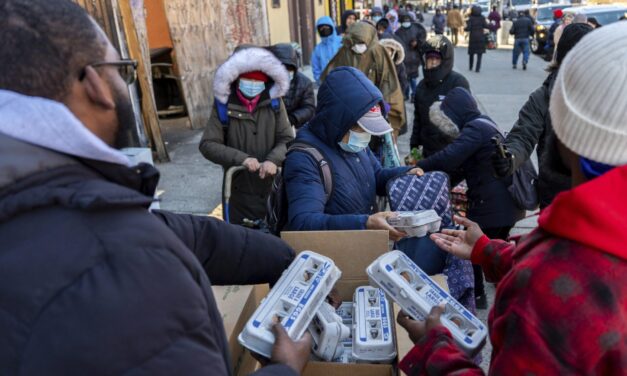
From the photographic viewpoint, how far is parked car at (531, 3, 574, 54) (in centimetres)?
1861

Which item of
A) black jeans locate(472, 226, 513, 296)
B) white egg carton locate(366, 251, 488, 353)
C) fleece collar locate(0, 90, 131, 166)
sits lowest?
black jeans locate(472, 226, 513, 296)

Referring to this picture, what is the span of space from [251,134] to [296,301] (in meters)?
2.43

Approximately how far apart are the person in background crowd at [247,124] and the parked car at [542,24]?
17376 mm

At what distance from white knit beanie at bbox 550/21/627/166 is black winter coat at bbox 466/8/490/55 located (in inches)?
565

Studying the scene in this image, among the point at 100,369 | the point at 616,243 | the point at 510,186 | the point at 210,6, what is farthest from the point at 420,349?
the point at 210,6

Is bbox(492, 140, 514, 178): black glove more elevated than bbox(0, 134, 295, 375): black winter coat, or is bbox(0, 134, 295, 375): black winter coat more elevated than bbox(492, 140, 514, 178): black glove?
bbox(0, 134, 295, 375): black winter coat

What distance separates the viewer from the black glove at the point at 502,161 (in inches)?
119

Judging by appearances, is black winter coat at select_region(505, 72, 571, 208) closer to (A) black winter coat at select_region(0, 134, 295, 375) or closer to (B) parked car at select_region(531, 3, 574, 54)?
(A) black winter coat at select_region(0, 134, 295, 375)

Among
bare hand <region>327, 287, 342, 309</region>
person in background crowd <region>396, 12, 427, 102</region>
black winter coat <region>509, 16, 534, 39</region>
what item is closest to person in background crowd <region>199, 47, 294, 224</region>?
bare hand <region>327, 287, 342, 309</region>

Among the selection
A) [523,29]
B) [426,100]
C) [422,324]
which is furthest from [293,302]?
[523,29]

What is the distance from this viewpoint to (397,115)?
5.84 m

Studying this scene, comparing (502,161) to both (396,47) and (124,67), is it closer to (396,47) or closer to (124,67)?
(124,67)

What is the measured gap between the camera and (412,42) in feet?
34.1

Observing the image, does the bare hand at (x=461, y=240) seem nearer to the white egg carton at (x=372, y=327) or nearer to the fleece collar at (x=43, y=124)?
the white egg carton at (x=372, y=327)
